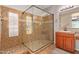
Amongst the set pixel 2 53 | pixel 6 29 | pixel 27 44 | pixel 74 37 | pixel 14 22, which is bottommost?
pixel 2 53

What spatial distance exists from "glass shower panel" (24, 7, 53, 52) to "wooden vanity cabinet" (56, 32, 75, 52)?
0.52 ft

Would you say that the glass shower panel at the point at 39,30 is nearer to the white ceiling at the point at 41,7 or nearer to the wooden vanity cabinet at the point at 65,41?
the white ceiling at the point at 41,7

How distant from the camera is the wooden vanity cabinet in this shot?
182cm

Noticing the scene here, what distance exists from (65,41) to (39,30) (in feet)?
1.83

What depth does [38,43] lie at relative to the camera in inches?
74.3

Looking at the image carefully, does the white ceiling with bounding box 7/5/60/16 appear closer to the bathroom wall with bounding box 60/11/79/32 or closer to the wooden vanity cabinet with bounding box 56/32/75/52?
the bathroom wall with bounding box 60/11/79/32

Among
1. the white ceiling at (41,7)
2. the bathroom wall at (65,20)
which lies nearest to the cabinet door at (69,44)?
the bathroom wall at (65,20)

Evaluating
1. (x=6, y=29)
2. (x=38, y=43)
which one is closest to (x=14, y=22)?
(x=6, y=29)

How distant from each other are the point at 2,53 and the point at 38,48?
2.23 feet

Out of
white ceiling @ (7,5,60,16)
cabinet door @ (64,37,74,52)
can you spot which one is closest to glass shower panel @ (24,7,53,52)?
white ceiling @ (7,5,60,16)

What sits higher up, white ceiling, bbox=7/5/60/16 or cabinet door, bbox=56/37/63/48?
white ceiling, bbox=7/5/60/16

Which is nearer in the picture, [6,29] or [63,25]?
[6,29]
